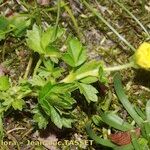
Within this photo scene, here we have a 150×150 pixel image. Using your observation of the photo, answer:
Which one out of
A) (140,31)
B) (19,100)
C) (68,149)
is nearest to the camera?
(19,100)

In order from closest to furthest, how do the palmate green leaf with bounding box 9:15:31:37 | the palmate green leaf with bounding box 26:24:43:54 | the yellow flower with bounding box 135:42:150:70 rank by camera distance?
the yellow flower with bounding box 135:42:150:70 → the palmate green leaf with bounding box 26:24:43:54 → the palmate green leaf with bounding box 9:15:31:37

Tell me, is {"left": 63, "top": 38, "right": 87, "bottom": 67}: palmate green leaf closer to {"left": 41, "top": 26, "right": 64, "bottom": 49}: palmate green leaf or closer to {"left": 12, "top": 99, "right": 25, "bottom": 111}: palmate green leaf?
{"left": 41, "top": 26, "right": 64, "bottom": 49}: palmate green leaf

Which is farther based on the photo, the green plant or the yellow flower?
the green plant

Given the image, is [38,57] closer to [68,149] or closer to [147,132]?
[68,149]

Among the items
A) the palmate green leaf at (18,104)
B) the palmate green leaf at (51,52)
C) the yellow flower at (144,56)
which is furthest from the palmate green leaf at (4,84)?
the yellow flower at (144,56)

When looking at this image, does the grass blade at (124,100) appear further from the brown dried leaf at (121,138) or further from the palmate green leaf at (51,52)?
the palmate green leaf at (51,52)

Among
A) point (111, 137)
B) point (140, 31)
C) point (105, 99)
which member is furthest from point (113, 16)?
point (111, 137)

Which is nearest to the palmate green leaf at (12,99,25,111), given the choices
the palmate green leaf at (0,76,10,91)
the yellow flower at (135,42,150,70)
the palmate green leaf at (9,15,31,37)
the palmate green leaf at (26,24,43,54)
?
the palmate green leaf at (0,76,10,91)
